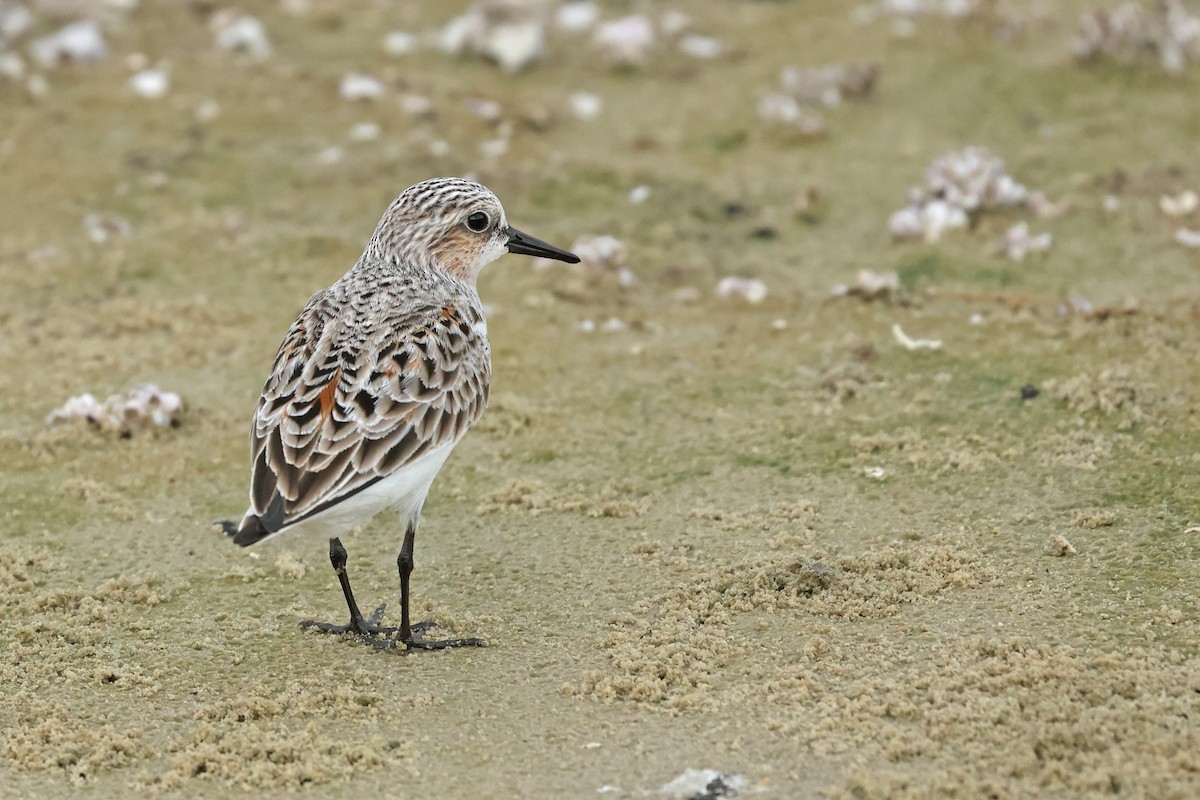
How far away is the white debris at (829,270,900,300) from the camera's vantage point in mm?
6711

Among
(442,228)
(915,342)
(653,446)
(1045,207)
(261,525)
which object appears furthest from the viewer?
(1045,207)

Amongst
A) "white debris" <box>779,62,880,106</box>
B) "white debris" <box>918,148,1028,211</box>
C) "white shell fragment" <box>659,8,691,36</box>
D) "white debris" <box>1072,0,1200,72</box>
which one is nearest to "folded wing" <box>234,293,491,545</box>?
"white debris" <box>918,148,1028,211</box>

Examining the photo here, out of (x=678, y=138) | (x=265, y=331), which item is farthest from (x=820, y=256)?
(x=265, y=331)

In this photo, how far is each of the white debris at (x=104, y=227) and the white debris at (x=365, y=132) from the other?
55.7 inches

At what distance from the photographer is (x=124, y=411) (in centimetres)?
579

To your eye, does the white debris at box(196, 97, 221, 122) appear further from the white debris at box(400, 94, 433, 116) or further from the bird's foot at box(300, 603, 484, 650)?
the bird's foot at box(300, 603, 484, 650)

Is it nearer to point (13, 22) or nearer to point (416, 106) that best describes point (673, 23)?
point (416, 106)

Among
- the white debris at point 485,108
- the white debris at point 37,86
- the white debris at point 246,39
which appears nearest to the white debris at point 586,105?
the white debris at point 485,108

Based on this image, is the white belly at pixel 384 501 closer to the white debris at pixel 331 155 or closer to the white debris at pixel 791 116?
the white debris at pixel 331 155

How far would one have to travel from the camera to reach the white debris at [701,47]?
30.5 feet

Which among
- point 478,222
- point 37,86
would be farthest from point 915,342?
point 37,86

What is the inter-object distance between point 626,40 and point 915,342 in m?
3.77

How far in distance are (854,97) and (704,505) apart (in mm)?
4153

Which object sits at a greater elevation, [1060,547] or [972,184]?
[972,184]
